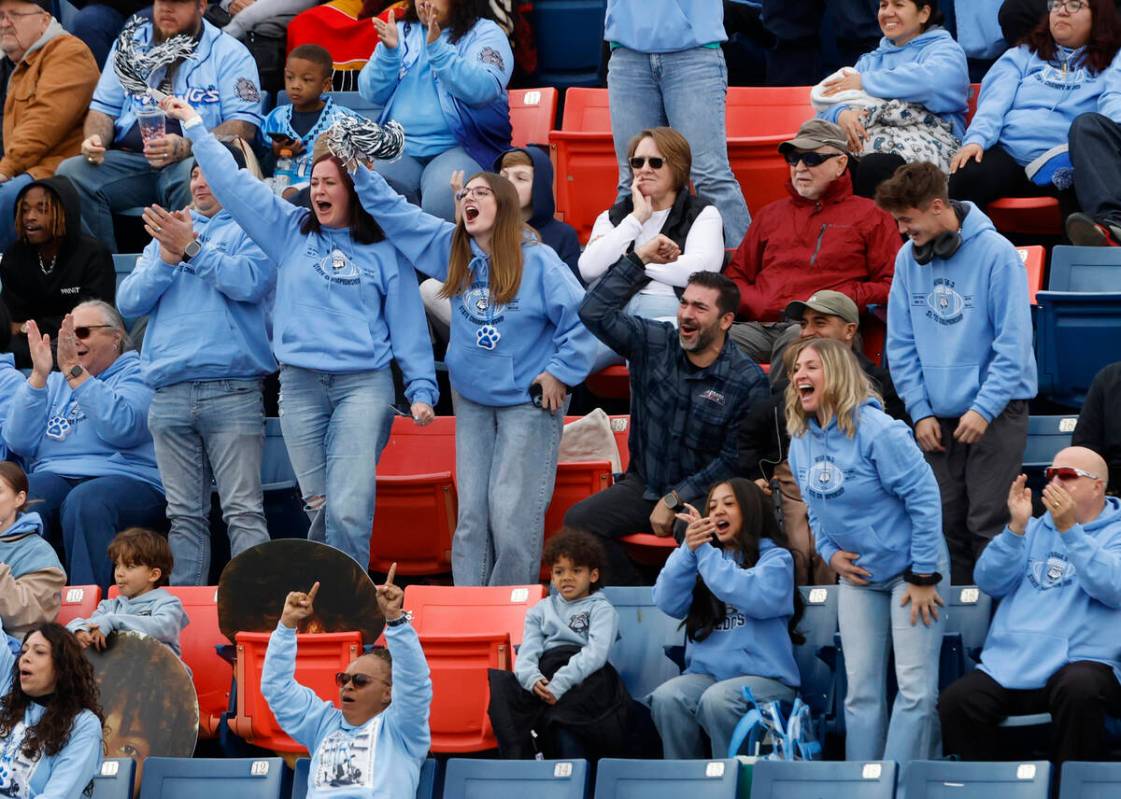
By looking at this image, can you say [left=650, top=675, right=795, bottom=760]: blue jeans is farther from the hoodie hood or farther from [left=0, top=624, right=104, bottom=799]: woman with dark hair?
the hoodie hood

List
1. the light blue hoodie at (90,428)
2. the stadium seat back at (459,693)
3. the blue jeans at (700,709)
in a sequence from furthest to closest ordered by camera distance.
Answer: the light blue hoodie at (90,428) < the stadium seat back at (459,693) < the blue jeans at (700,709)

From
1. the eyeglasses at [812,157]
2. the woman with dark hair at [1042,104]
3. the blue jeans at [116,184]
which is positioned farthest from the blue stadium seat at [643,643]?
the blue jeans at [116,184]

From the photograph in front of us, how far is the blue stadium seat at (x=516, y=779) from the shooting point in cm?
650

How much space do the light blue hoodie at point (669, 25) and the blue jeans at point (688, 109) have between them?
0.16 feet

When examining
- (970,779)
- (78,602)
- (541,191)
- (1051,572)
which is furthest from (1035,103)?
(78,602)

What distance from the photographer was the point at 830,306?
26.1 ft

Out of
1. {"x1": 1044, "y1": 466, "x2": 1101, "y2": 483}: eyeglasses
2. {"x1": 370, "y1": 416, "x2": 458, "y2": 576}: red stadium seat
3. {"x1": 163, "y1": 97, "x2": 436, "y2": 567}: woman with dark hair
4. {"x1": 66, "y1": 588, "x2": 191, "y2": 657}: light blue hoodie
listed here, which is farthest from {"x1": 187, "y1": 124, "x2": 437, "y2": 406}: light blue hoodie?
{"x1": 1044, "y1": 466, "x2": 1101, "y2": 483}: eyeglasses

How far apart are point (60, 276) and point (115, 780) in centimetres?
324

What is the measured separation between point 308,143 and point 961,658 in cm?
436

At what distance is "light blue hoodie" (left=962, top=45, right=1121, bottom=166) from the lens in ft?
30.9

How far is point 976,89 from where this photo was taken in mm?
10367

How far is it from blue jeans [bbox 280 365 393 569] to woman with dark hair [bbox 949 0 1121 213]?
2912 millimetres

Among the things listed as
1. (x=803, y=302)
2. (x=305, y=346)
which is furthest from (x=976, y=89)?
(x=305, y=346)

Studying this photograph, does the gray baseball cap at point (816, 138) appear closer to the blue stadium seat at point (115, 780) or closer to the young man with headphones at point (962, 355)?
the young man with headphones at point (962, 355)
